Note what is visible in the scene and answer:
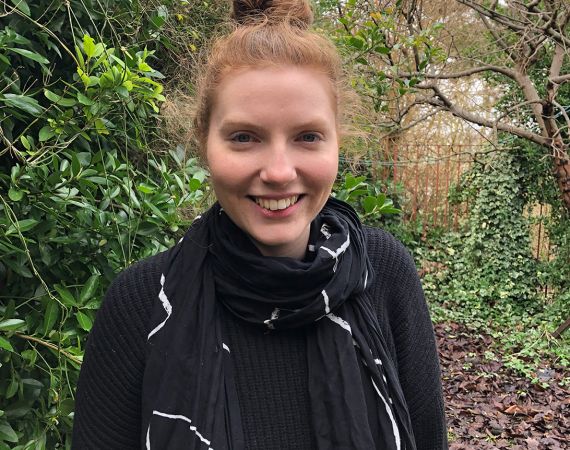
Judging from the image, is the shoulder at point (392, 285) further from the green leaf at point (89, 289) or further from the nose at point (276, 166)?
the green leaf at point (89, 289)

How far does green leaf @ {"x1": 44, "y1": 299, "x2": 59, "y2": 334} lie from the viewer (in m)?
1.44

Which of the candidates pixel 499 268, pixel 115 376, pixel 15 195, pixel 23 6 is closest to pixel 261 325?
pixel 115 376

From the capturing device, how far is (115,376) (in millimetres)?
1279

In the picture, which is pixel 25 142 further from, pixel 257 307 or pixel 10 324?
pixel 257 307

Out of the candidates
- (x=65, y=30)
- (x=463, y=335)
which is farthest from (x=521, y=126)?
(x=65, y=30)

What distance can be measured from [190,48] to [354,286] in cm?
182

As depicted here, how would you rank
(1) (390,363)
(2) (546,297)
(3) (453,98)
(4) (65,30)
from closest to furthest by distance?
1. (1) (390,363)
2. (4) (65,30)
3. (2) (546,297)
4. (3) (453,98)

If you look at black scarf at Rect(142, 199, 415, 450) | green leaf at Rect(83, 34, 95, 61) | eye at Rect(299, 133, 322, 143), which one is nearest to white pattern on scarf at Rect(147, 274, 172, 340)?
black scarf at Rect(142, 199, 415, 450)

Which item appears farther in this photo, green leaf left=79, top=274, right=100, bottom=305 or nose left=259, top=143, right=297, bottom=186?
green leaf left=79, top=274, right=100, bottom=305

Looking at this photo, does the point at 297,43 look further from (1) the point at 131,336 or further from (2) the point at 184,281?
(1) the point at 131,336

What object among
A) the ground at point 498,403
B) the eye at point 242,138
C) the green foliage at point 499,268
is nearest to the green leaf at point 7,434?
the eye at point 242,138

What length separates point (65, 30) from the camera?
5.64 ft

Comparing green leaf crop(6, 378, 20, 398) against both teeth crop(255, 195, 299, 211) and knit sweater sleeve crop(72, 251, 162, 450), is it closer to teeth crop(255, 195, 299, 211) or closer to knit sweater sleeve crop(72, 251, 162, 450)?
knit sweater sleeve crop(72, 251, 162, 450)

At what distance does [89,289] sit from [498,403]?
14.0 feet
